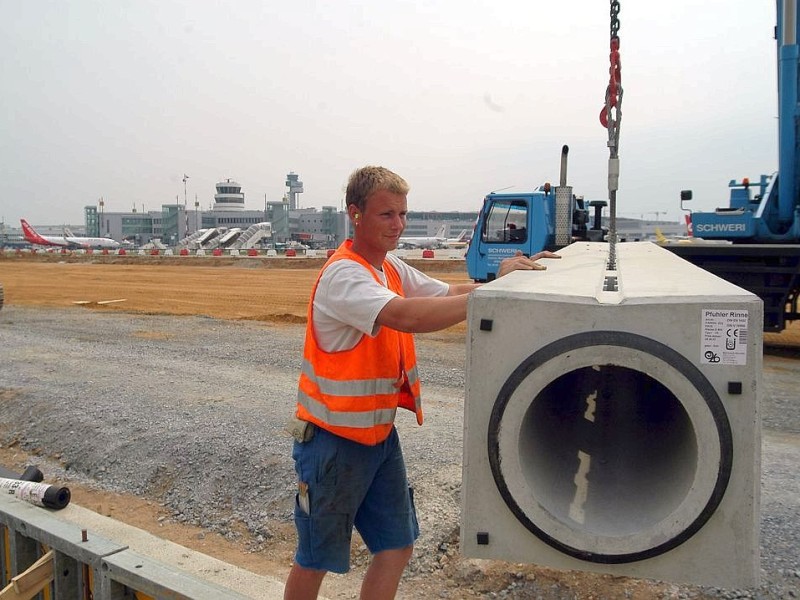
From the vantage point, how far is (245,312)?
56.9 feet

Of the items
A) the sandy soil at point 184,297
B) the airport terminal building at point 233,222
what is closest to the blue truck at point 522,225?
the sandy soil at point 184,297

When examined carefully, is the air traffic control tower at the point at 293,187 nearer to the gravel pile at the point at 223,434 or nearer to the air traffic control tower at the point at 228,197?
the air traffic control tower at the point at 228,197

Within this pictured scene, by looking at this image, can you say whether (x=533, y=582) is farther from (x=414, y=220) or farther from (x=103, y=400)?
(x=414, y=220)

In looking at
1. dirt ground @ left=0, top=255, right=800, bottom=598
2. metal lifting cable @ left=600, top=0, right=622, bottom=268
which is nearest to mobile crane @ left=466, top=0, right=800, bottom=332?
dirt ground @ left=0, top=255, right=800, bottom=598

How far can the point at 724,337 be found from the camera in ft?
6.51

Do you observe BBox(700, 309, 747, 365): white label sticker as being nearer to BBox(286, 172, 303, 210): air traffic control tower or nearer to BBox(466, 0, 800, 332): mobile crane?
BBox(466, 0, 800, 332): mobile crane

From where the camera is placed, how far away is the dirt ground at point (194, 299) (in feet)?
15.0

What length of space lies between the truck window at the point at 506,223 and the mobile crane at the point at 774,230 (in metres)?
2.69

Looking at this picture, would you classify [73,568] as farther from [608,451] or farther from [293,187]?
[293,187]

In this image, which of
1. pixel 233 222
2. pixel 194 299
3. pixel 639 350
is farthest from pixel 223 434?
pixel 233 222

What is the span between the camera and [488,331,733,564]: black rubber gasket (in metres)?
2.01

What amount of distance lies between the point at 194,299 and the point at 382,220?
18635 millimetres

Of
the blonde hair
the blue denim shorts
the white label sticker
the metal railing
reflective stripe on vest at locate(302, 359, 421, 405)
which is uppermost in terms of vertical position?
the blonde hair

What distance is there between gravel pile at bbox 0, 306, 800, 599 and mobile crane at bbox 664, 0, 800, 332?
1179mm
